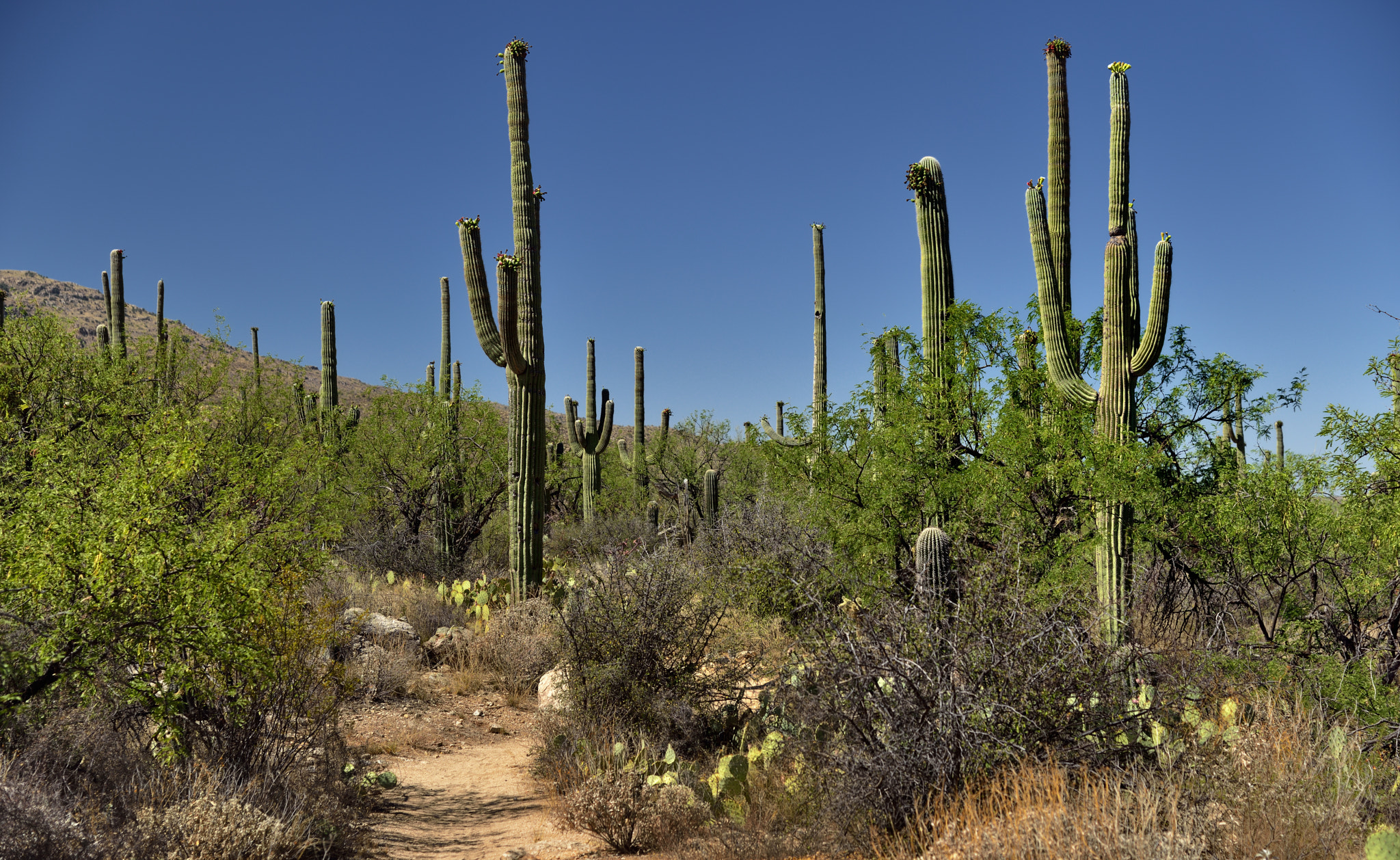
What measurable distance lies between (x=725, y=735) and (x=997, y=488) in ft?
13.4

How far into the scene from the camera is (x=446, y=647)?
Result: 1105cm

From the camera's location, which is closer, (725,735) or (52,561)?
(52,561)

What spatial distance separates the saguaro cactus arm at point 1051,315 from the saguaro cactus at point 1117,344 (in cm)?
1

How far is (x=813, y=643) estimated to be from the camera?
5.35 metres

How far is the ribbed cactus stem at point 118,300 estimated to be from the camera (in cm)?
1923

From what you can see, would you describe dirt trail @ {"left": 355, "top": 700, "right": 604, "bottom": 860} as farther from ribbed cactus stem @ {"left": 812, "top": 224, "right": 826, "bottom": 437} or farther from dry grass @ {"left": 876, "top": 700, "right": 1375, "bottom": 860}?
ribbed cactus stem @ {"left": 812, "top": 224, "right": 826, "bottom": 437}

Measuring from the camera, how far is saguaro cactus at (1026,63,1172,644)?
919cm

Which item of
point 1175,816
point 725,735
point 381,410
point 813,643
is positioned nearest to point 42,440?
point 813,643

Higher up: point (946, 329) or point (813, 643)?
point (946, 329)

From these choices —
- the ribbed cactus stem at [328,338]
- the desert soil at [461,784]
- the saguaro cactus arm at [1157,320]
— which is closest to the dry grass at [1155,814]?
the desert soil at [461,784]

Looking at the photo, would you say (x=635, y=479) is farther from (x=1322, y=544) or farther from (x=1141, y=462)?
(x=1322, y=544)

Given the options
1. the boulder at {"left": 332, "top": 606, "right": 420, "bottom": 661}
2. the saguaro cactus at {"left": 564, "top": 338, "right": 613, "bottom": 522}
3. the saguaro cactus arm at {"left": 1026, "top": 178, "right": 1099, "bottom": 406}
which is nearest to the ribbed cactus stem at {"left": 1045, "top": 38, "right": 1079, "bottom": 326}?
the saguaro cactus arm at {"left": 1026, "top": 178, "right": 1099, "bottom": 406}

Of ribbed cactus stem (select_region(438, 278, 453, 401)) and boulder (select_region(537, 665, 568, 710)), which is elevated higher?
ribbed cactus stem (select_region(438, 278, 453, 401))

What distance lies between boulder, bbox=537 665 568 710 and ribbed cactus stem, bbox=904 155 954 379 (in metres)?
6.43
